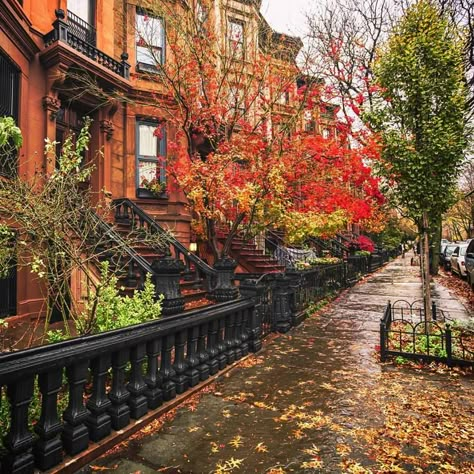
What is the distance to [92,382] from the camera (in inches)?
143

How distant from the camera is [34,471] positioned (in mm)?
2668

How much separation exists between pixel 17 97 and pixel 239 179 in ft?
19.4

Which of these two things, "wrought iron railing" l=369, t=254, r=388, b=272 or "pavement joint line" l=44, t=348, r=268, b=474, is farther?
"wrought iron railing" l=369, t=254, r=388, b=272

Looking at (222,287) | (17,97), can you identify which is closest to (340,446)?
(222,287)

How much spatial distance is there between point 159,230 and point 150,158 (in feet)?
14.5

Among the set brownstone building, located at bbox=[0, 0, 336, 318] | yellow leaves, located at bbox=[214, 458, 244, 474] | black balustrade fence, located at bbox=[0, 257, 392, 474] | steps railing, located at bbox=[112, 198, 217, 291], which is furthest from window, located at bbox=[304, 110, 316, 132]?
yellow leaves, located at bbox=[214, 458, 244, 474]

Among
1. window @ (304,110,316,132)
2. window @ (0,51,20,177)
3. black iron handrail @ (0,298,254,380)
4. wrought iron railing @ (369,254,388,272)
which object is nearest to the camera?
black iron handrail @ (0,298,254,380)

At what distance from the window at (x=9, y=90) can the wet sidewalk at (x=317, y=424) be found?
7.09 m

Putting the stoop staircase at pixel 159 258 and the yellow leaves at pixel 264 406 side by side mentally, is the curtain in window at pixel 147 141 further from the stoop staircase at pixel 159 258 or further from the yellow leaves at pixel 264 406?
the yellow leaves at pixel 264 406

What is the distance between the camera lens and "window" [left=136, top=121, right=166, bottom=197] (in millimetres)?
12172

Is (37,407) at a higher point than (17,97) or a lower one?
lower

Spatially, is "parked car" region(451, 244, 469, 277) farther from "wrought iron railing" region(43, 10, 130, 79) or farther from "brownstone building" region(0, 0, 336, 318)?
"wrought iron railing" region(43, 10, 130, 79)

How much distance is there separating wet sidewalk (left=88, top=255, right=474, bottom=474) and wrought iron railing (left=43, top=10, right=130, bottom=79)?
31.6 feet

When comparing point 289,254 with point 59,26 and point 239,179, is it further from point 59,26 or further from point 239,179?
point 59,26
